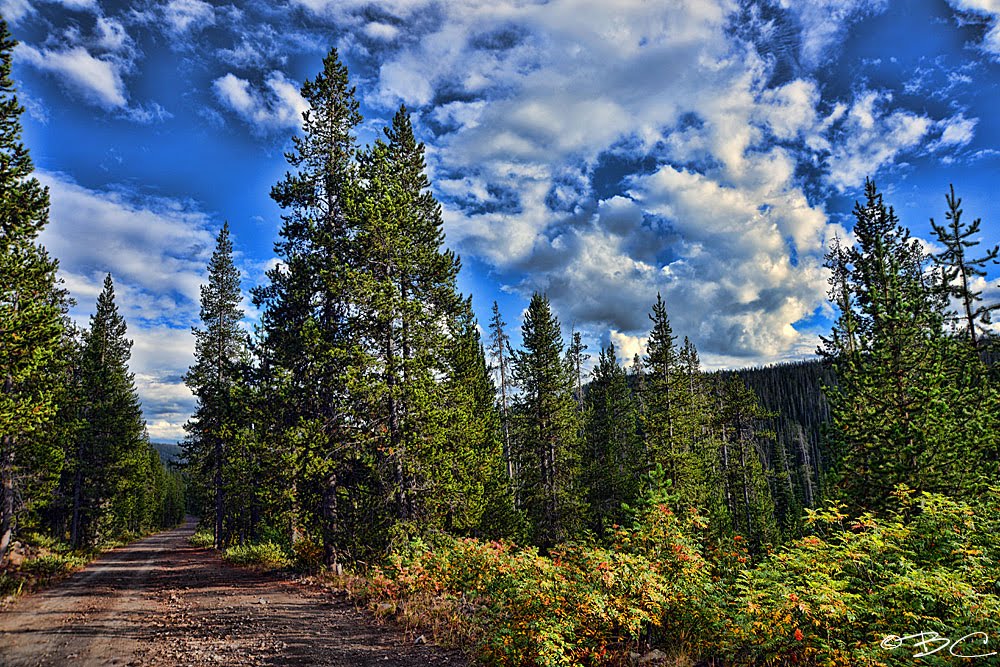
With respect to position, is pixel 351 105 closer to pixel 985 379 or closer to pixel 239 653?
pixel 239 653

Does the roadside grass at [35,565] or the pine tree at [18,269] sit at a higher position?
the pine tree at [18,269]

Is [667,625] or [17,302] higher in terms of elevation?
[17,302]

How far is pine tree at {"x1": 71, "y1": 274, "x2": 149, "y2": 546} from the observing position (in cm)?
3081

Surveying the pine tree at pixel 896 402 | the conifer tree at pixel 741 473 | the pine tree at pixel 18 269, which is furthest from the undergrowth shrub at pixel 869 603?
the conifer tree at pixel 741 473

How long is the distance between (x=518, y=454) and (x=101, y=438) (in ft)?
90.6

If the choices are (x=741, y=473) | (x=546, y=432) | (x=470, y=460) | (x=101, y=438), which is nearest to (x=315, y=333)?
(x=470, y=460)

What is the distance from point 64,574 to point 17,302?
12165 mm

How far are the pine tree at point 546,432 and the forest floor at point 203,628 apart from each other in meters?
14.5

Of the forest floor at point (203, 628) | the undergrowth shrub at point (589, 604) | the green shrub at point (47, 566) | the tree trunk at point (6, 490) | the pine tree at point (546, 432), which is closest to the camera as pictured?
the undergrowth shrub at point (589, 604)

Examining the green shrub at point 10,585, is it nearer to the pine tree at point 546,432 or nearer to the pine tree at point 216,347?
the pine tree at point 216,347

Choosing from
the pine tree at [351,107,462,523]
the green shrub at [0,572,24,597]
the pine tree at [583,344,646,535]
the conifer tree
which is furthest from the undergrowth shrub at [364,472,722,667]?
the conifer tree

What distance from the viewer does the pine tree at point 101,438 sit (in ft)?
101

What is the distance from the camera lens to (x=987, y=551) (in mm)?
7480

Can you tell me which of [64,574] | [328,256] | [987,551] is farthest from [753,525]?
[64,574]
